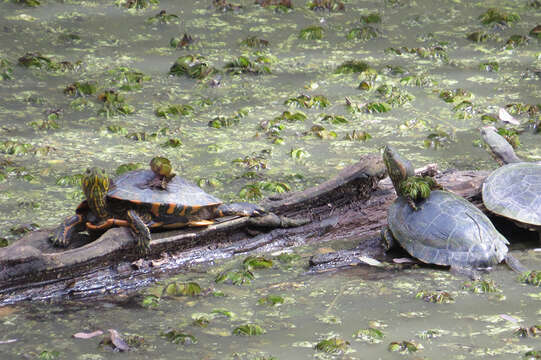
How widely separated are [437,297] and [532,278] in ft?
2.21

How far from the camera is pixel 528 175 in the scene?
539 centimetres

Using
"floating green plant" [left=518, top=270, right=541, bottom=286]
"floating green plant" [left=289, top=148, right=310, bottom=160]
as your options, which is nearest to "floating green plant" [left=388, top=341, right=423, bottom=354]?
"floating green plant" [left=518, top=270, right=541, bottom=286]

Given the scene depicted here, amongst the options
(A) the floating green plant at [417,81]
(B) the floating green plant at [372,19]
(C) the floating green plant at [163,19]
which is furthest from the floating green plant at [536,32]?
(C) the floating green plant at [163,19]

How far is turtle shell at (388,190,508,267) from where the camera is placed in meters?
4.89

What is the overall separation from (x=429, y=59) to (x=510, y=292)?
5772mm

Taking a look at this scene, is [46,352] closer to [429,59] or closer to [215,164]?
[215,164]

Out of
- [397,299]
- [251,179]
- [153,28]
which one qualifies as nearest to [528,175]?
[397,299]

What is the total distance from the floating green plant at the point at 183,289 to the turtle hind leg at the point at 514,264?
2003 millimetres

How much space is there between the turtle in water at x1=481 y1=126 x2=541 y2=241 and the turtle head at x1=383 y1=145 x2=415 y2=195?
0.58 m

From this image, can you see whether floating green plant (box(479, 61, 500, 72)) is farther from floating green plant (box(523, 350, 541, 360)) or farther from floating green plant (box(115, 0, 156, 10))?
floating green plant (box(523, 350, 541, 360))

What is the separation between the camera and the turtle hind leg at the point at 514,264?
490 cm

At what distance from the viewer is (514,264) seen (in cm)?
495

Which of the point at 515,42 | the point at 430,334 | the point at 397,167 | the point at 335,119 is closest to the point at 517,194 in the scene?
the point at 397,167

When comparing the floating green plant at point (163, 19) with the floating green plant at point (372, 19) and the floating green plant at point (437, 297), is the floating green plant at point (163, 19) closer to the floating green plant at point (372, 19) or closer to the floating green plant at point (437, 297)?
the floating green plant at point (372, 19)
